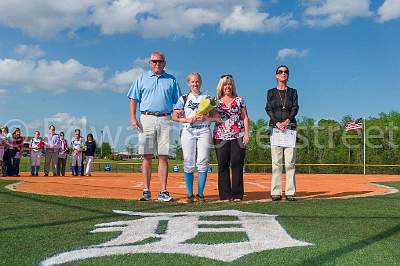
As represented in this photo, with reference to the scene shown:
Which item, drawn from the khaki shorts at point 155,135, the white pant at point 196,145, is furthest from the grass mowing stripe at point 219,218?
the khaki shorts at point 155,135

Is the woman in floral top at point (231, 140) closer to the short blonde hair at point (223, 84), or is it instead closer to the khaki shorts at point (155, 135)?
the short blonde hair at point (223, 84)

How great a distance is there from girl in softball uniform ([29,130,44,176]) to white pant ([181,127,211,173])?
12.0 meters

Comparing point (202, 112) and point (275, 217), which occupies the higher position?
point (202, 112)

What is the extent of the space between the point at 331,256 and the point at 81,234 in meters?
2.10

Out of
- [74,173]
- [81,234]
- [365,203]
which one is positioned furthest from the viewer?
[74,173]

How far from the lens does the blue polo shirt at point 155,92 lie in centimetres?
691

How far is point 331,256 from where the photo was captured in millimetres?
3066

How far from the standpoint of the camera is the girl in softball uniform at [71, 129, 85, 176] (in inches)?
701

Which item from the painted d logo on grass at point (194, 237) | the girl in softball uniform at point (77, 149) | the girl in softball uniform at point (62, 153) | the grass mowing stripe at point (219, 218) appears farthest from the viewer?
the girl in softball uniform at point (77, 149)

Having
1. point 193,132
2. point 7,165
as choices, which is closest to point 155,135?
point 193,132

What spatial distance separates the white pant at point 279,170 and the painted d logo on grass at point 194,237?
2.03m

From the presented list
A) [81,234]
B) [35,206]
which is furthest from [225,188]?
[81,234]

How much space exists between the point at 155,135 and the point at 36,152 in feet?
38.6

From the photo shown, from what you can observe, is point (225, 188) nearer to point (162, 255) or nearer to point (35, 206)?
point (35, 206)
